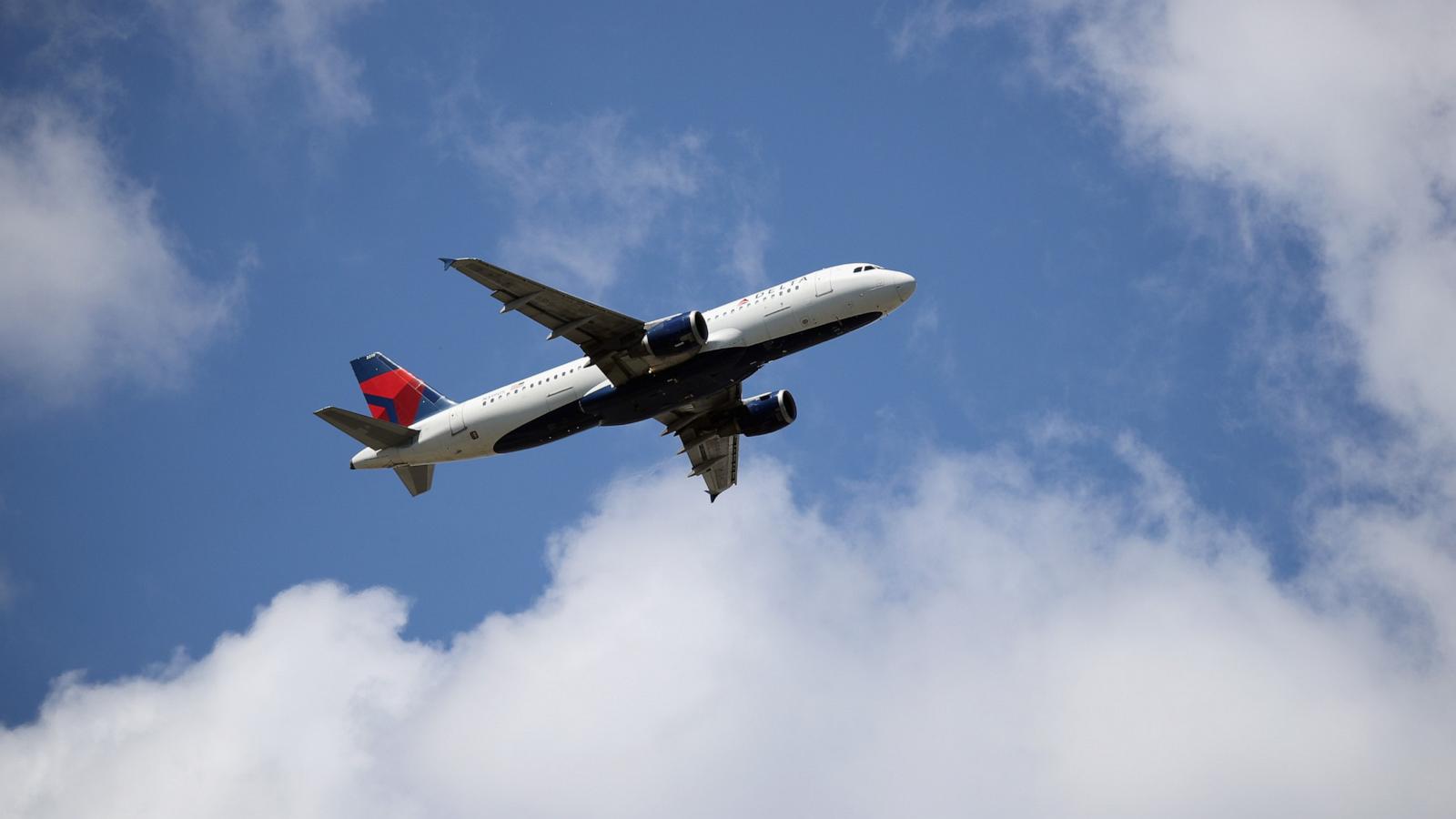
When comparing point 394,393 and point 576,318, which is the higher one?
point 394,393

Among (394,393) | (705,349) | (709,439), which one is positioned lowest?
(705,349)

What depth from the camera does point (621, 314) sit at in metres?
61.2

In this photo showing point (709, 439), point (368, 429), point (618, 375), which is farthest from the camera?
point (709, 439)

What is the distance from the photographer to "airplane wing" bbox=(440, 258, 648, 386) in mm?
59094

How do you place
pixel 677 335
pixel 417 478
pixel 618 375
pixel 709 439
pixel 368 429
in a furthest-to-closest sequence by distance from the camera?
pixel 709 439, pixel 417 478, pixel 368 429, pixel 618 375, pixel 677 335

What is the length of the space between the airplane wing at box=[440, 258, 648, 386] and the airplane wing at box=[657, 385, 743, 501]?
277 inches

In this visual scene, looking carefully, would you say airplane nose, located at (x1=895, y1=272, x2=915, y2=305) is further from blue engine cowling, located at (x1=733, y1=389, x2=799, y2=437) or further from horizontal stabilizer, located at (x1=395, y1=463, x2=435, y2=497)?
horizontal stabilizer, located at (x1=395, y1=463, x2=435, y2=497)

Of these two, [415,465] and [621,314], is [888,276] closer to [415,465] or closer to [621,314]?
[621,314]

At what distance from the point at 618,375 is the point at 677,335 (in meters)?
3.95

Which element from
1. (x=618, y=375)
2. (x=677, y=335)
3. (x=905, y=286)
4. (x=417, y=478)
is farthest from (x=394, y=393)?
(x=905, y=286)

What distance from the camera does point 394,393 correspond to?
238 ft

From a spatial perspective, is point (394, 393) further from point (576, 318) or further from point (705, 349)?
point (705, 349)

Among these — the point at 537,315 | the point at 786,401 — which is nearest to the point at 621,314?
the point at 537,315

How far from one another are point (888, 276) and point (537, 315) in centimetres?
1447
